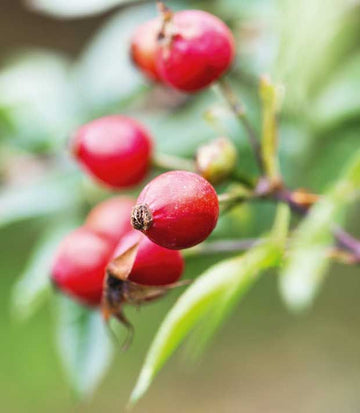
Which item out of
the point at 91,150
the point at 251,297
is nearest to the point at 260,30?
the point at 91,150

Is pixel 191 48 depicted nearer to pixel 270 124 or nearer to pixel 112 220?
pixel 270 124

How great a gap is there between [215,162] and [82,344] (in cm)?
64

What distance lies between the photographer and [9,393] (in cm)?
331

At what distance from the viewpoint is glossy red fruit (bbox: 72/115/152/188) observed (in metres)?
1.22

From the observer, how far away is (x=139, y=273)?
91 centimetres

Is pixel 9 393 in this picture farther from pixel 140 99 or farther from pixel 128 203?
pixel 128 203

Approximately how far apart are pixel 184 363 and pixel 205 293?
2895mm

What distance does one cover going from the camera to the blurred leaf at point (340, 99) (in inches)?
67.2

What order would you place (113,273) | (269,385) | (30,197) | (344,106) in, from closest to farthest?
(113,273)
(344,106)
(30,197)
(269,385)

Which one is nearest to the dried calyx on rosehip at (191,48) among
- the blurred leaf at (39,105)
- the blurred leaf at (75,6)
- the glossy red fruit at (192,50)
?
the glossy red fruit at (192,50)

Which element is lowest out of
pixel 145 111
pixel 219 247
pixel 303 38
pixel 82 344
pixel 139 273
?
pixel 82 344

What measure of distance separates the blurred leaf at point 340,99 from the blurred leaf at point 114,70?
432 millimetres

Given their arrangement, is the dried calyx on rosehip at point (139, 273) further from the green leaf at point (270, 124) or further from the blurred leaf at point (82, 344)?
the blurred leaf at point (82, 344)

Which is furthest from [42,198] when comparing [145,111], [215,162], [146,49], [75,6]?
[215,162]
